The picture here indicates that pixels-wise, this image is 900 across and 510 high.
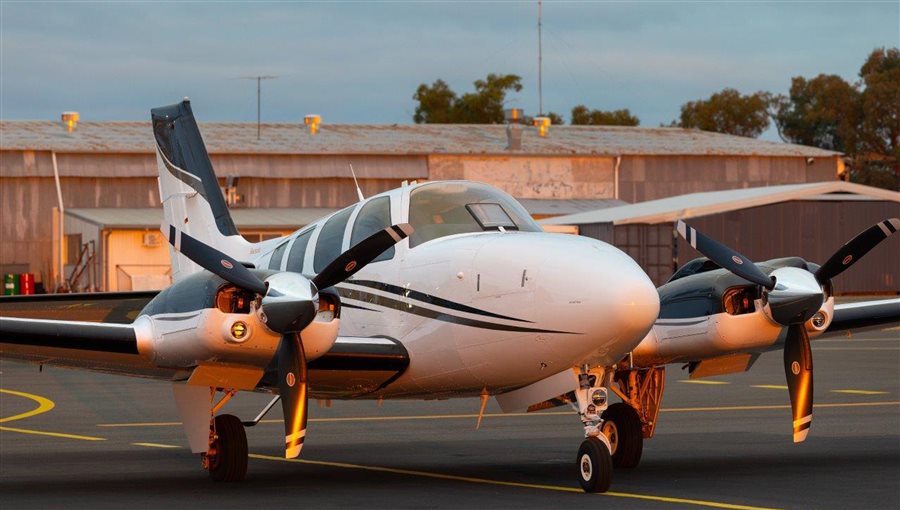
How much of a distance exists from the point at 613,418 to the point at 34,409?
1164cm

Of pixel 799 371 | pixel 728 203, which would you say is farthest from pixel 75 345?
pixel 728 203

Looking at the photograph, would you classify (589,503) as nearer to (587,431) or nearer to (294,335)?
(587,431)

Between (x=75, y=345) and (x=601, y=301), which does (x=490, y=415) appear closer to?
(x=601, y=301)

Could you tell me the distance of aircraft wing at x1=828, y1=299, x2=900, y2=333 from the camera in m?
15.7

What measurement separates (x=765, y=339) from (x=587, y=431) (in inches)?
109

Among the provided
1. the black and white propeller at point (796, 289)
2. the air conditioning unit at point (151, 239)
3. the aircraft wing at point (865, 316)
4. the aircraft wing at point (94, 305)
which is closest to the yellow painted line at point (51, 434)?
the aircraft wing at point (94, 305)

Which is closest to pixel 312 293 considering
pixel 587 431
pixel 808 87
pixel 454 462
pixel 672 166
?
pixel 587 431

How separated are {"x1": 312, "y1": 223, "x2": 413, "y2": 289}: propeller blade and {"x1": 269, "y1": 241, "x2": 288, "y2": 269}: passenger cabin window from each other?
2692 millimetres

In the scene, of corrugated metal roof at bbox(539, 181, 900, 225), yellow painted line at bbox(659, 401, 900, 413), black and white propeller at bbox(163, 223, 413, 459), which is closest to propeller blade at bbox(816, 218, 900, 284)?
black and white propeller at bbox(163, 223, 413, 459)

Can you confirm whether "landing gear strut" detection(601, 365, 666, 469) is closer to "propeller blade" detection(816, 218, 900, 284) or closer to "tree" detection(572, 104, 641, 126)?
"propeller blade" detection(816, 218, 900, 284)

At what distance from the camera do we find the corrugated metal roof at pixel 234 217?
6097 cm

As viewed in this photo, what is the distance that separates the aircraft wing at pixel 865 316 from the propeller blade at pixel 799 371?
37.1 inches

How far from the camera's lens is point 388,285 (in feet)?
47.0

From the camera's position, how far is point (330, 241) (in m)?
15.0
